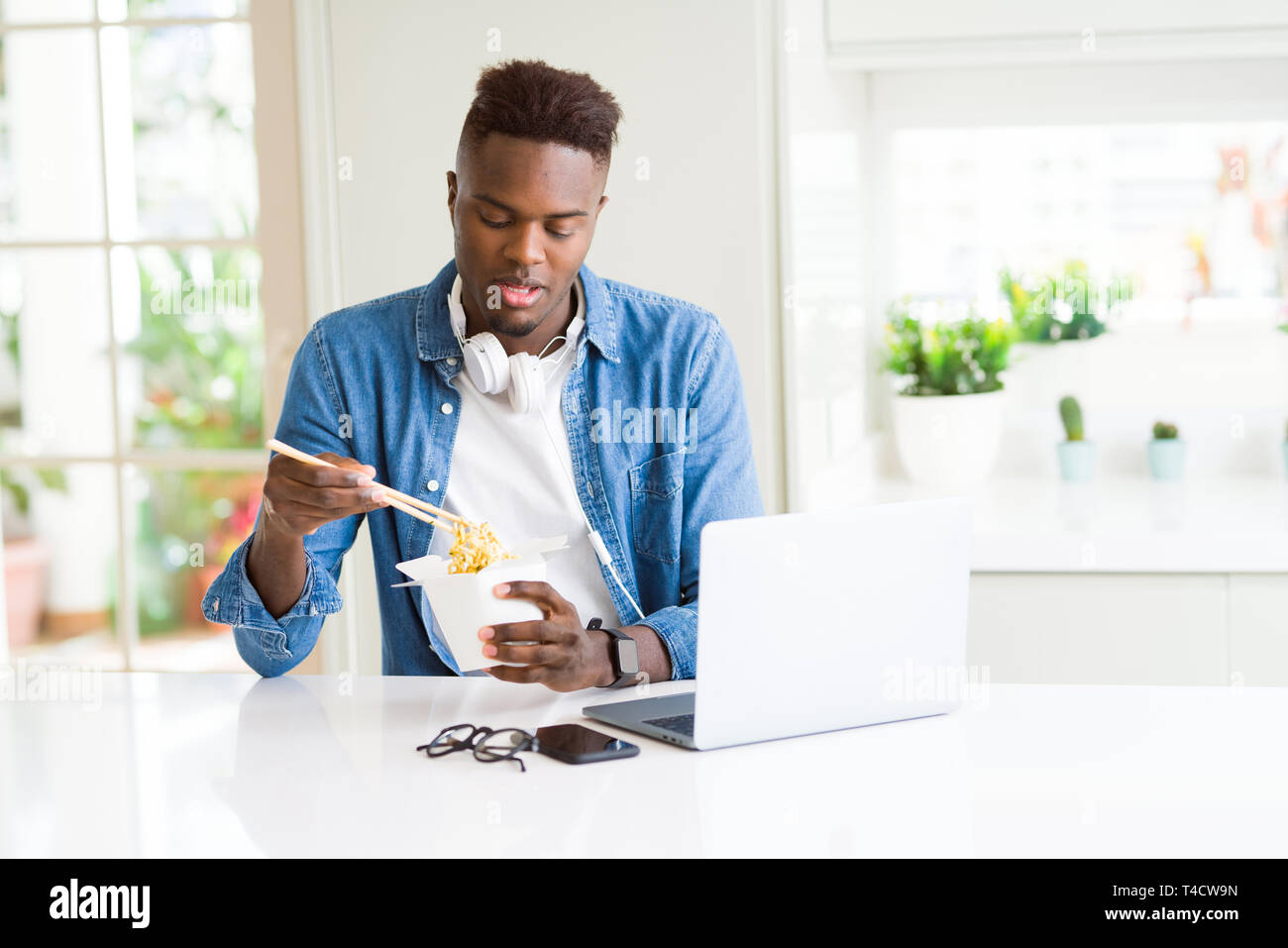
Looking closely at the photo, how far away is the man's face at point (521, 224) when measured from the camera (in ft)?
5.16

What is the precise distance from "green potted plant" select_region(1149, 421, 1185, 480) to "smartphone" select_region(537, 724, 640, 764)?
203 centimetres

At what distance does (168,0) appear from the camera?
8.67ft

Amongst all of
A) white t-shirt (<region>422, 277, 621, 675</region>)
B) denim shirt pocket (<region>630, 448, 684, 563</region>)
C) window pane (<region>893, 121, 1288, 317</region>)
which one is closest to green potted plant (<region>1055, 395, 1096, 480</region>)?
window pane (<region>893, 121, 1288, 317</region>)

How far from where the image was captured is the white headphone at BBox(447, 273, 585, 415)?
65.7 inches

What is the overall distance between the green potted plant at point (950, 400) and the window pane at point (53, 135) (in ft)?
5.51

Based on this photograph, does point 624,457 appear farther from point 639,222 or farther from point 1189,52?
point 1189,52

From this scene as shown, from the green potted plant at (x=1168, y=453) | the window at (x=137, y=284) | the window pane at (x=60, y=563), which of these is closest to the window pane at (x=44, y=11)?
the window at (x=137, y=284)

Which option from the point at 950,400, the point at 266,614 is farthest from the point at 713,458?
A: the point at 950,400

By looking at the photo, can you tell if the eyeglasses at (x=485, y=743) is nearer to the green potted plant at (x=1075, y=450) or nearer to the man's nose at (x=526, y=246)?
the man's nose at (x=526, y=246)

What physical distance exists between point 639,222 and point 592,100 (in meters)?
0.80

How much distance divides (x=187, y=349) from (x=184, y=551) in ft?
1.37

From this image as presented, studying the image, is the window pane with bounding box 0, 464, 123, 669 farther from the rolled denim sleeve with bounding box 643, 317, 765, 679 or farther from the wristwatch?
the wristwatch

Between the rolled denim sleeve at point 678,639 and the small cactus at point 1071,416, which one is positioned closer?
the rolled denim sleeve at point 678,639
